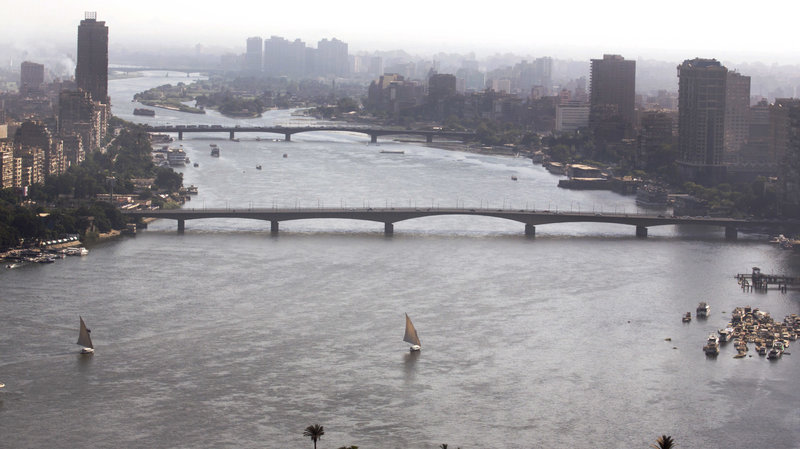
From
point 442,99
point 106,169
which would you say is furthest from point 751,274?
point 442,99

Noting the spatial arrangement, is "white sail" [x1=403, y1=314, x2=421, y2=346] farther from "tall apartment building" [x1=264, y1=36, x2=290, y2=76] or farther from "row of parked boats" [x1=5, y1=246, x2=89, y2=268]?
"tall apartment building" [x1=264, y1=36, x2=290, y2=76]

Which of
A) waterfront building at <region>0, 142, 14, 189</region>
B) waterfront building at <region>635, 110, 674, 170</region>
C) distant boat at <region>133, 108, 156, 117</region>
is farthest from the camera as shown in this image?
distant boat at <region>133, 108, 156, 117</region>

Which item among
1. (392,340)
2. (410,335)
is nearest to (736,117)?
(392,340)

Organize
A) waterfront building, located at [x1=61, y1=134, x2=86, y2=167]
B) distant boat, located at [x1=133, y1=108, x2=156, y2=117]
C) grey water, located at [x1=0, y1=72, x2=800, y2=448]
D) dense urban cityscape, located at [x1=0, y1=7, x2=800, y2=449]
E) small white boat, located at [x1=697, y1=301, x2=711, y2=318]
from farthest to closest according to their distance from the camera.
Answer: distant boat, located at [x1=133, y1=108, x2=156, y2=117] < waterfront building, located at [x1=61, y1=134, x2=86, y2=167] < small white boat, located at [x1=697, y1=301, x2=711, y2=318] < dense urban cityscape, located at [x1=0, y1=7, x2=800, y2=449] < grey water, located at [x1=0, y1=72, x2=800, y2=448]

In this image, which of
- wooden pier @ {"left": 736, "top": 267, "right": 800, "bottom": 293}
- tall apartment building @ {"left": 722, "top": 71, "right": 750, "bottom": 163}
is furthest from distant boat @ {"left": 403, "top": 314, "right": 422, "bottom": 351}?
tall apartment building @ {"left": 722, "top": 71, "right": 750, "bottom": 163}

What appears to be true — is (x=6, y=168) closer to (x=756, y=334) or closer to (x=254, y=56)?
(x=756, y=334)

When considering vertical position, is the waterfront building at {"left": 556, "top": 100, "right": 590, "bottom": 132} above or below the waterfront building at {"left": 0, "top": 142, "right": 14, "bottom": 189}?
above

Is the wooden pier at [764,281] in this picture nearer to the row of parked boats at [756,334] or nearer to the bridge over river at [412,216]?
the row of parked boats at [756,334]
